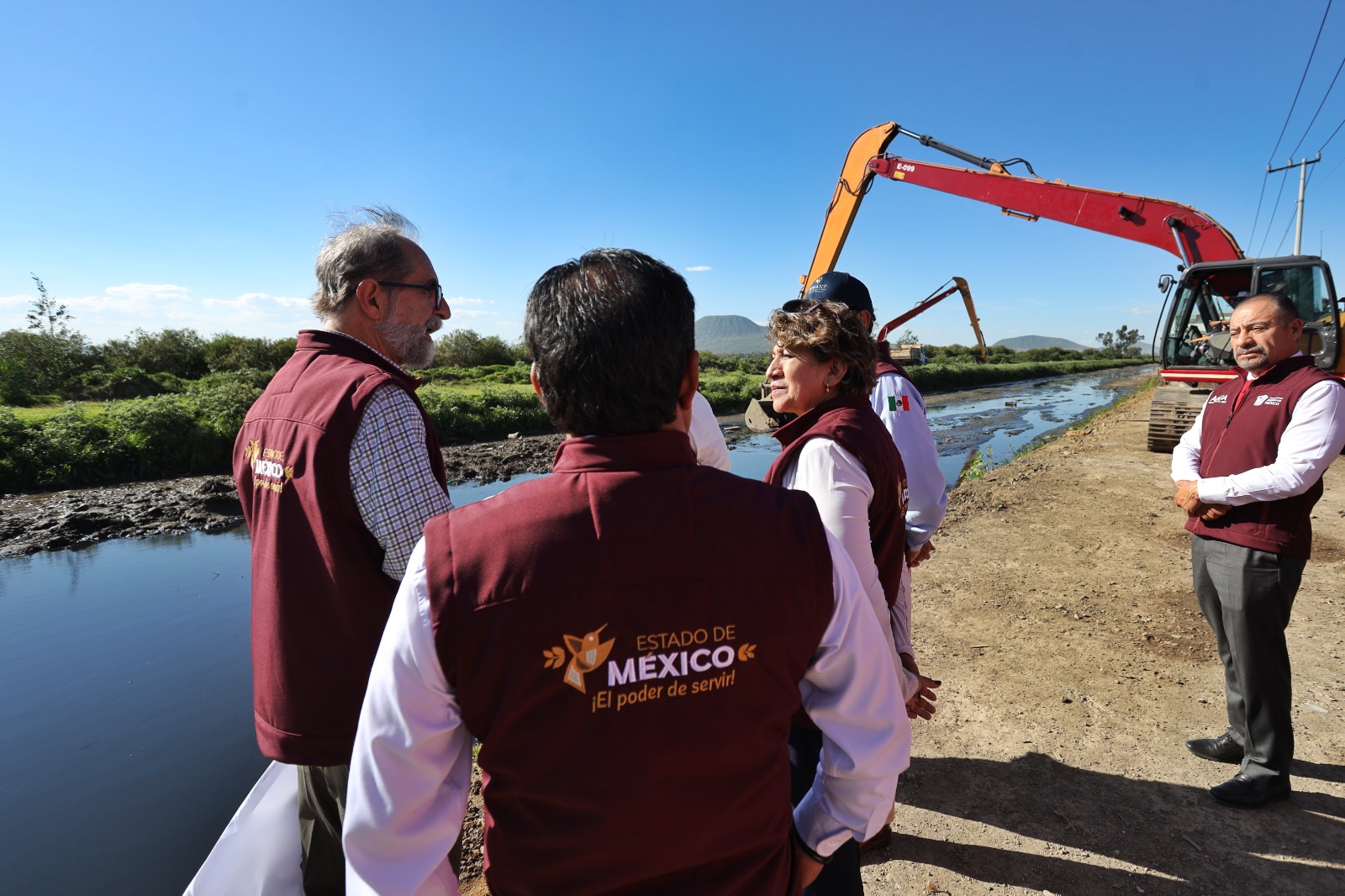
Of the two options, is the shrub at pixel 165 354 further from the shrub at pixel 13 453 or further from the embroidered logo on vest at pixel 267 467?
the embroidered logo on vest at pixel 267 467

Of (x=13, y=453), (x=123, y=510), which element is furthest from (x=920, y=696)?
(x=13, y=453)

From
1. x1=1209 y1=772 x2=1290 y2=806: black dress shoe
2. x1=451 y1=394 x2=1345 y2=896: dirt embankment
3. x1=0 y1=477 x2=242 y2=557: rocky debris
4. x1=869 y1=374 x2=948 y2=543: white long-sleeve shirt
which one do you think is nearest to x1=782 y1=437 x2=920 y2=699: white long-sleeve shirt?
x1=869 y1=374 x2=948 y2=543: white long-sleeve shirt

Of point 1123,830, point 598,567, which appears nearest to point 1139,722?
point 1123,830

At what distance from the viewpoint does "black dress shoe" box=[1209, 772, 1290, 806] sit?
2.91 m

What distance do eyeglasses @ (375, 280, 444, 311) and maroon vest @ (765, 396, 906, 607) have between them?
119cm

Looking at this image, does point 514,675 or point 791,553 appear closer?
point 514,675

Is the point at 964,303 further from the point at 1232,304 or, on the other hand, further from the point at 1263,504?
the point at 1263,504

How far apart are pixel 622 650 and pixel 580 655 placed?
62mm

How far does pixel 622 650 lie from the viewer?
3.14ft

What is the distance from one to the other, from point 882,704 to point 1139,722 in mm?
3481

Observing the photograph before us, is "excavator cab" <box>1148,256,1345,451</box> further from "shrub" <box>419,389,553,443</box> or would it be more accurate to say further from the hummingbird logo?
"shrub" <box>419,389,553,443</box>

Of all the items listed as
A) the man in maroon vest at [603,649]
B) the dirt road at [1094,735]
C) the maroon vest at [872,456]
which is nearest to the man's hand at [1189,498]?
the dirt road at [1094,735]

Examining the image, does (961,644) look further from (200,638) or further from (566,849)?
(200,638)

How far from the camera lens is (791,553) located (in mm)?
1044
